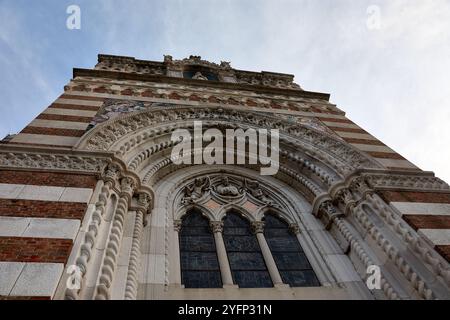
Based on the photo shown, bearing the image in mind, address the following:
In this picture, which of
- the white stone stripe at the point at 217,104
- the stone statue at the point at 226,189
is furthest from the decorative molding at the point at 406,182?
the white stone stripe at the point at 217,104

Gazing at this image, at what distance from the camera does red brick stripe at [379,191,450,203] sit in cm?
697

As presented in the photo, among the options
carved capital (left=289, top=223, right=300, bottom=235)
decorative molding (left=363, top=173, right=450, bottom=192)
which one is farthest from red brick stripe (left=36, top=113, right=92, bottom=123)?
decorative molding (left=363, top=173, right=450, bottom=192)

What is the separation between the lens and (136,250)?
5.76 m

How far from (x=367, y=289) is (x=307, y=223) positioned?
1989 millimetres

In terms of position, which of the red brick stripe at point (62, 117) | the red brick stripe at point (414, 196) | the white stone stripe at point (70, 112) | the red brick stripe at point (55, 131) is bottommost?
the red brick stripe at point (414, 196)

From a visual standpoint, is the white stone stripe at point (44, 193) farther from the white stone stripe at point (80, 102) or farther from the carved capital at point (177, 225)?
the white stone stripe at point (80, 102)

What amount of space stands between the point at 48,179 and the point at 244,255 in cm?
353

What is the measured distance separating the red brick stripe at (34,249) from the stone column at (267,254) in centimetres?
332

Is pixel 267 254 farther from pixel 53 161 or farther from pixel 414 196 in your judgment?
pixel 53 161

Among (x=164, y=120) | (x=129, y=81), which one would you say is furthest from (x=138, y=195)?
(x=129, y=81)

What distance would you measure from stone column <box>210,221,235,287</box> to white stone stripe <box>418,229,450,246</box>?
3.09 meters

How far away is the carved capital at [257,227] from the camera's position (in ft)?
24.7

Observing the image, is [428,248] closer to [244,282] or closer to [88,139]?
[244,282]

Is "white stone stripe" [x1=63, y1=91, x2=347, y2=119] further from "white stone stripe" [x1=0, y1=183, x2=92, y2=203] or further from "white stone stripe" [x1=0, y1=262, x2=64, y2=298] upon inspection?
"white stone stripe" [x1=0, y1=262, x2=64, y2=298]
